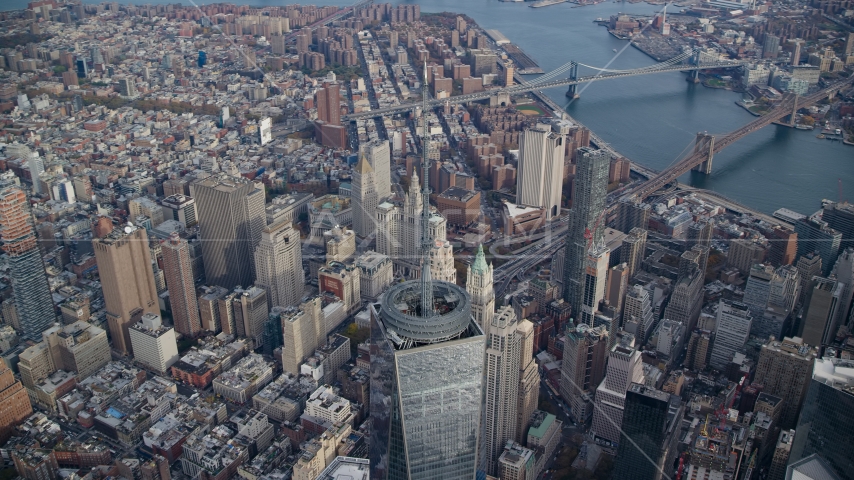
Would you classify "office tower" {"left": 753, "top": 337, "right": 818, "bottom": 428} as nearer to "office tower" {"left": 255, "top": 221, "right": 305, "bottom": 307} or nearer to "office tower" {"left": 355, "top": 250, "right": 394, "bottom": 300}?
"office tower" {"left": 355, "top": 250, "right": 394, "bottom": 300}

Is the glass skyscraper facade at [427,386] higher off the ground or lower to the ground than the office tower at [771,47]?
higher

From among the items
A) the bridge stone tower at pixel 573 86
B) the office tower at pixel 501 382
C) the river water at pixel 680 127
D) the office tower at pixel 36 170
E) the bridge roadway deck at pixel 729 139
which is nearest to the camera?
the office tower at pixel 501 382

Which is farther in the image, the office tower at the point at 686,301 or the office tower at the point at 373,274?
the office tower at the point at 373,274

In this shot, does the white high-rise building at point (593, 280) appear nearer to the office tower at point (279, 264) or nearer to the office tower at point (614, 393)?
the office tower at point (614, 393)

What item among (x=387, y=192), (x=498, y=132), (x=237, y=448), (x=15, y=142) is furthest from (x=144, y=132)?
(x=237, y=448)

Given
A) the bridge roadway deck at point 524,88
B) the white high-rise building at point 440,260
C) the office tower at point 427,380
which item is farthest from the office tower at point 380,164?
the office tower at point 427,380

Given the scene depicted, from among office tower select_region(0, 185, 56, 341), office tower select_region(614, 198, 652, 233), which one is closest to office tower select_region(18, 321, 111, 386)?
office tower select_region(0, 185, 56, 341)

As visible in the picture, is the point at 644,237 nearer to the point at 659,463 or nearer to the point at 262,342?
the point at 659,463
